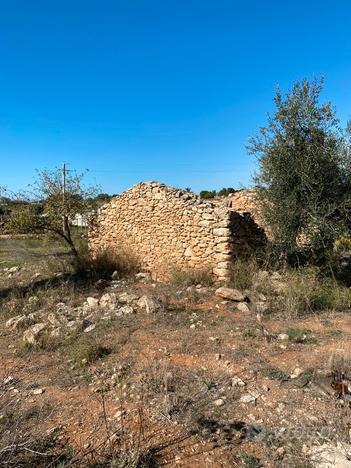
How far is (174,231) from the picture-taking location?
11.0 meters

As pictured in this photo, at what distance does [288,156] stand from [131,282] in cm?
530

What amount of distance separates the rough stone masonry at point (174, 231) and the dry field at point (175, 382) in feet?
5.85

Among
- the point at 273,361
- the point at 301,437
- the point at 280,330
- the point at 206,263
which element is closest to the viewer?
the point at 301,437

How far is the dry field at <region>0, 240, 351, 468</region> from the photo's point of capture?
11.2 ft

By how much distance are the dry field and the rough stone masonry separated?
70.2 inches

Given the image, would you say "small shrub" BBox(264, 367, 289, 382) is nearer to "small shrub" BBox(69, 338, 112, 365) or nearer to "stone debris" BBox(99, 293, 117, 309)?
"small shrub" BBox(69, 338, 112, 365)

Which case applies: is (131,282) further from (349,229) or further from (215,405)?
(215,405)

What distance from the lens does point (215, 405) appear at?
4203 millimetres

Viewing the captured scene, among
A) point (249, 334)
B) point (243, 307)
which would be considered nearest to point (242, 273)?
point (243, 307)

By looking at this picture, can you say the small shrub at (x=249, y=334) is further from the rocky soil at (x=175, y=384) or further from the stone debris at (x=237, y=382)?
the stone debris at (x=237, y=382)

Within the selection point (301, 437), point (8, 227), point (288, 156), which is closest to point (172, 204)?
point (288, 156)

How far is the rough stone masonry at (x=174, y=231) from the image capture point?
32.7ft

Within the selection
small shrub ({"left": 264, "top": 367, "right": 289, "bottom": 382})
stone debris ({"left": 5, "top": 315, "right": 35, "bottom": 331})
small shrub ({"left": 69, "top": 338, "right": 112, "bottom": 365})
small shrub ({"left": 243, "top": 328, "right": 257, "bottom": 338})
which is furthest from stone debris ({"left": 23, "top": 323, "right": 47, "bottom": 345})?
small shrub ({"left": 264, "top": 367, "right": 289, "bottom": 382})

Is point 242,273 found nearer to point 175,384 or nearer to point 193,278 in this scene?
point 193,278
